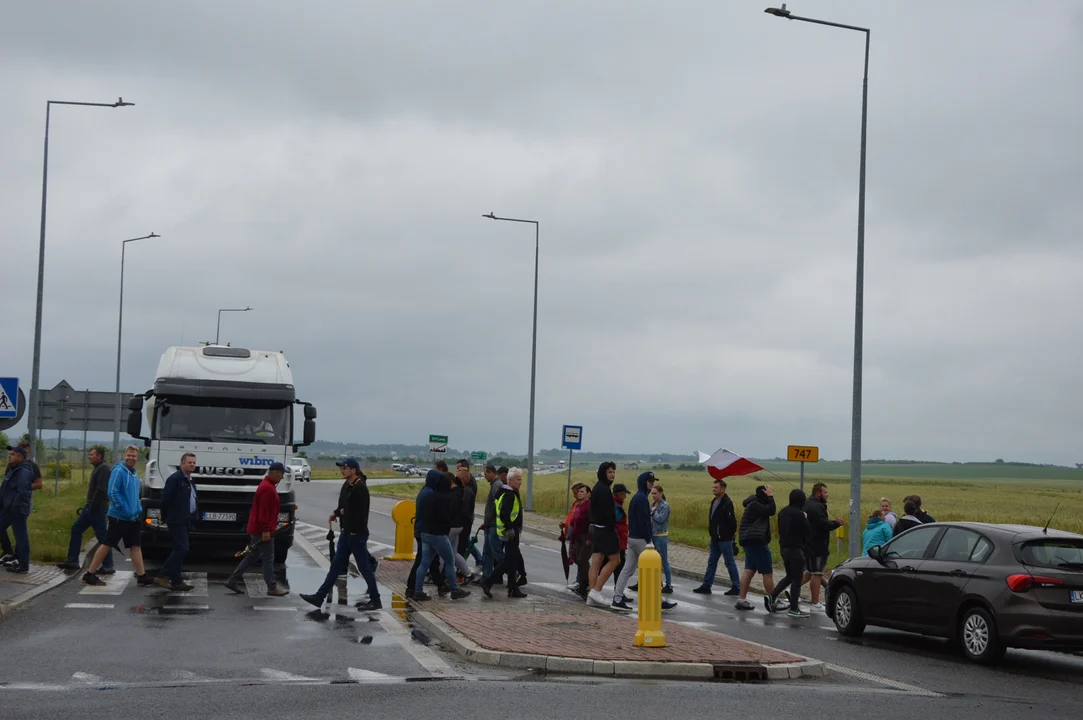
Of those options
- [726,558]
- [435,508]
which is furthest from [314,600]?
[726,558]

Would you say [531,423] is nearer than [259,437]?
No

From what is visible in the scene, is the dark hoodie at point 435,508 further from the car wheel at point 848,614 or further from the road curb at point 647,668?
the car wheel at point 848,614

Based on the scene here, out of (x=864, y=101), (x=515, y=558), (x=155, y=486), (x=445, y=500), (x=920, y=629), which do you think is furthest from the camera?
(x=864, y=101)

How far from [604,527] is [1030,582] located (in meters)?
5.52

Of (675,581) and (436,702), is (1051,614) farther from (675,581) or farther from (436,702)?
(675,581)

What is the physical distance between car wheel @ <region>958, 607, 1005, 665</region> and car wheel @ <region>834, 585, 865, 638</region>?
71.9 inches

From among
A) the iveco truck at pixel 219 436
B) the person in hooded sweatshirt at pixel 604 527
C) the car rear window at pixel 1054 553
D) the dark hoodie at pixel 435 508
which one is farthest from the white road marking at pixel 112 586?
the car rear window at pixel 1054 553

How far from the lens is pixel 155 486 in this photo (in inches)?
749

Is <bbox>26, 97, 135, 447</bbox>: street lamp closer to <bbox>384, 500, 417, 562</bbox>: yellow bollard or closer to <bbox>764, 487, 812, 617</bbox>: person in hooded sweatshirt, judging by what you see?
<bbox>384, 500, 417, 562</bbox>: yellow bollard

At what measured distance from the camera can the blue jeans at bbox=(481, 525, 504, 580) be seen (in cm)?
1789

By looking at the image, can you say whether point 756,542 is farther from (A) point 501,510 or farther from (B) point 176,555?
(B) point 176,555

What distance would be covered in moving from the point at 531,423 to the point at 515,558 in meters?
24.3

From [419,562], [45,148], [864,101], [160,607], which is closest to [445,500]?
[419,562]

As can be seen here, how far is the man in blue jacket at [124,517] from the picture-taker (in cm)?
1662
